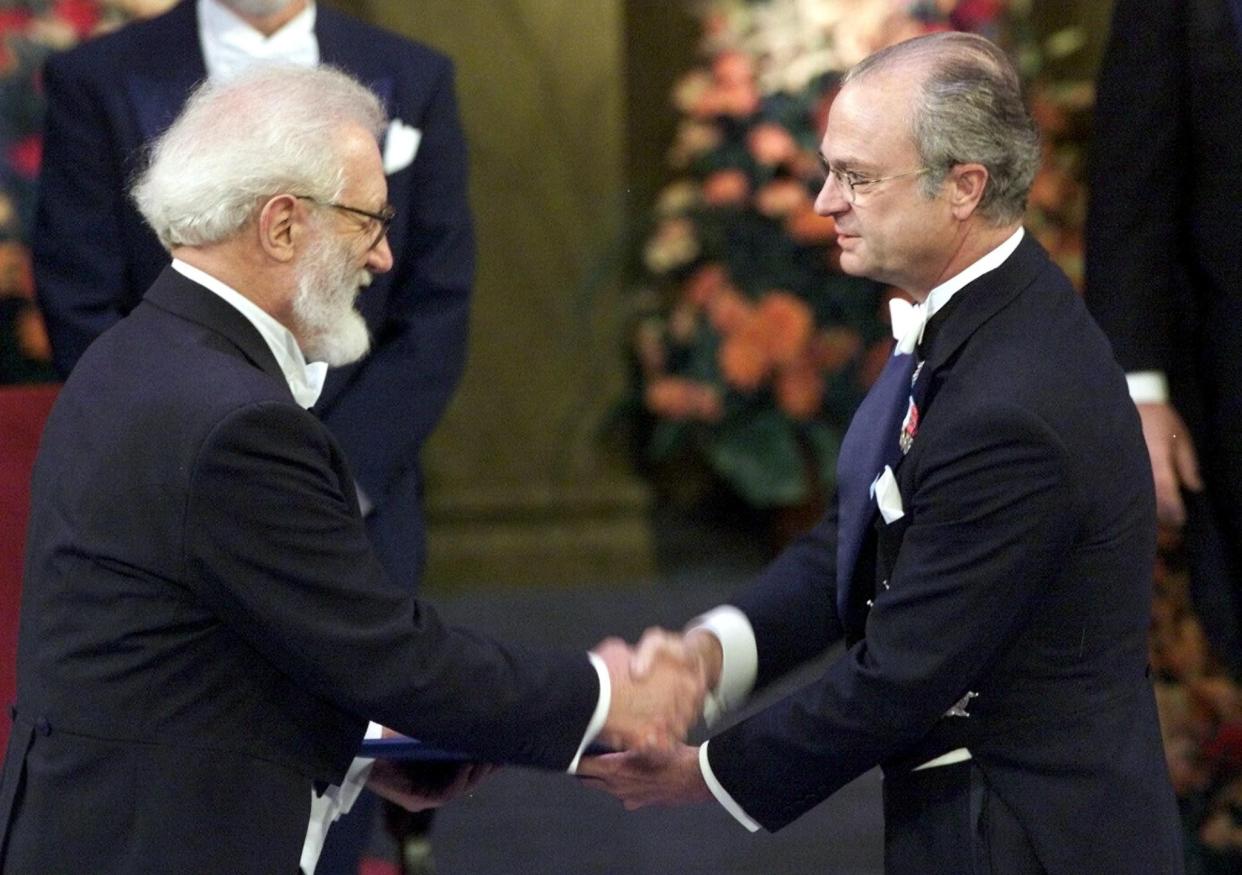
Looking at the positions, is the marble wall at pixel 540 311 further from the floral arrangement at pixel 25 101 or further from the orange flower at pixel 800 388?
the floral arrangement at pixel 25 101

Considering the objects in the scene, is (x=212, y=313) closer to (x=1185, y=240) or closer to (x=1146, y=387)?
(x=1146, y=387)

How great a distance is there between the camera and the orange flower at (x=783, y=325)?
18.1ft

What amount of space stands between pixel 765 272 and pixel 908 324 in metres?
3.25

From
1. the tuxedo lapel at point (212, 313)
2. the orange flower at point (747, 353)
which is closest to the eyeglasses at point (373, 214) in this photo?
the tuxedo lapel at point (212, 313)

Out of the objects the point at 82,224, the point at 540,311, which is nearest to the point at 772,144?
the point at 540,311

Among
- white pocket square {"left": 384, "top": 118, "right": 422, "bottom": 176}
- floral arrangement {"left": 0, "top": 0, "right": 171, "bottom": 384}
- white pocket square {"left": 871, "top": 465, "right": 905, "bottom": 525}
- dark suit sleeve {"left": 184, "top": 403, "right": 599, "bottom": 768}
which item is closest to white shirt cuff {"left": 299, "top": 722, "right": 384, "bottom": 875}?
dark suit sleeve {"left": 184, "top": 403, "right": 599, "bottom": 768}

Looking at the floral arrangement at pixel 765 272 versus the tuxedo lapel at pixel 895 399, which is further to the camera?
the floral arrangement at pixel 765 272

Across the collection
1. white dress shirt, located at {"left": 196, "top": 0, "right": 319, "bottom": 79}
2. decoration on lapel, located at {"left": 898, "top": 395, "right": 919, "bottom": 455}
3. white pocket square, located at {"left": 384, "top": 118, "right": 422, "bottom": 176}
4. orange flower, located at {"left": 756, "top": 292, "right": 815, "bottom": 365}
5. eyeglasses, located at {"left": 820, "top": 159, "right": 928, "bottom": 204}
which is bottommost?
orange flower, located at {"left": 756, "top": 292, "right": 815, "bottom": 365}

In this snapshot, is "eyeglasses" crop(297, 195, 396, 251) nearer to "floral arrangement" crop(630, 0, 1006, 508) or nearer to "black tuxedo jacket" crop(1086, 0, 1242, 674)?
"black tuxedo jacket" crop(1086, 0, 1242, 674)

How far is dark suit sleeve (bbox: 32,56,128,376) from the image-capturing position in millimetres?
3305

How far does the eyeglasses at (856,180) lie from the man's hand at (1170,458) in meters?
0.95

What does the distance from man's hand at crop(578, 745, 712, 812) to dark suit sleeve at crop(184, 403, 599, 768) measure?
0.41ft

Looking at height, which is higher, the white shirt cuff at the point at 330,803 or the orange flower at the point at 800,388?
the white shirt cuff at the point at 330,803

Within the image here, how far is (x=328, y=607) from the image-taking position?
2.18m
